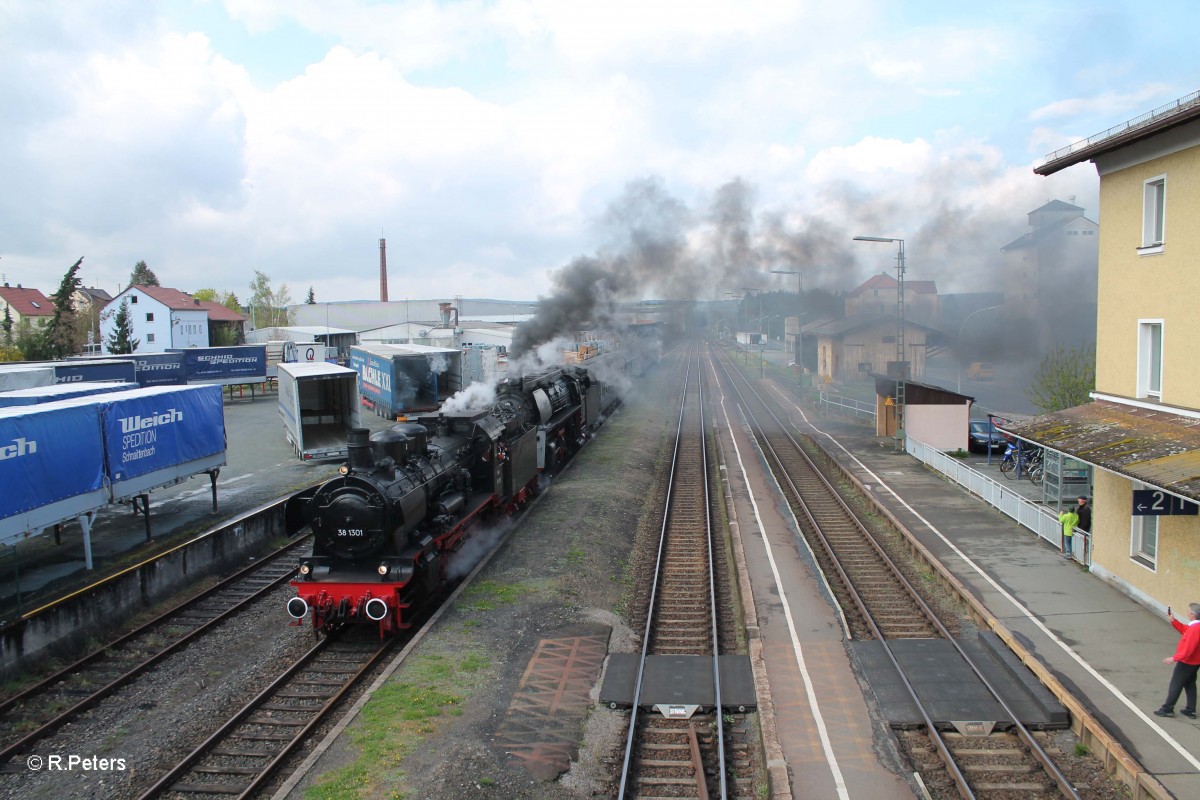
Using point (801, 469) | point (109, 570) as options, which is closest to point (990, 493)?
point (801, 469)

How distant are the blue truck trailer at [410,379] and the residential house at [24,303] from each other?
49.3 m

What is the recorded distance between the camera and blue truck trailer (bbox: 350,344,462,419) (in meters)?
34.9

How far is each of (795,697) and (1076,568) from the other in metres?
8.19

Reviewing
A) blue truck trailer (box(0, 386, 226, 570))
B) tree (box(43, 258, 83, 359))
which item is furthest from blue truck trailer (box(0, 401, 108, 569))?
tree (box(43, 258, 83, 359))

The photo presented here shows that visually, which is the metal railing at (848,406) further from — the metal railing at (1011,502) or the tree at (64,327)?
the tree at (64,327)

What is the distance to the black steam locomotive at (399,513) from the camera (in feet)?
38.9

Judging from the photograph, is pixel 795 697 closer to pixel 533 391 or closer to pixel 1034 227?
pixel 533 391

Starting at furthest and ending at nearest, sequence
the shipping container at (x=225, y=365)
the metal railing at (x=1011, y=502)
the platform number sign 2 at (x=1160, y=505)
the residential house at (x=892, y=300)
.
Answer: the shipping container at (x=225, y=365) < the residential house at (x=892, y=300) < the metal railing at (x=1011, y=502) < the platform number sign 2 at (x=1160, y=505)

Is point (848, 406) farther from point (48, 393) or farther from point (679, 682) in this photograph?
point (48, 393)

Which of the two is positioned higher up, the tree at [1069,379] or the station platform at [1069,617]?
the tree at [1069,379]

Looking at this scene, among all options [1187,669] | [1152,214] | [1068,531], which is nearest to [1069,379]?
[1068,531]

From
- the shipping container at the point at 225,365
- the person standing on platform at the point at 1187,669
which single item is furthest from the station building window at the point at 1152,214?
the shipping container at the point at 225,365

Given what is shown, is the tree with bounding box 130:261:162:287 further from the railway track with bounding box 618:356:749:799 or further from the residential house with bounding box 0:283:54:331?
the railway track with bounding box 618:356:749:799

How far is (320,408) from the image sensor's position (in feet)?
91.9
